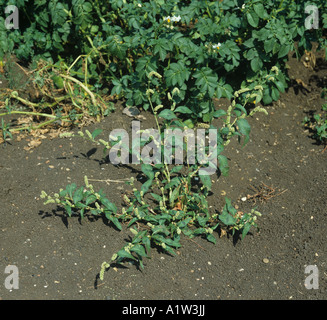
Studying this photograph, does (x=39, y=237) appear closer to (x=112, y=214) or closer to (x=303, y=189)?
(x=112, y=214)

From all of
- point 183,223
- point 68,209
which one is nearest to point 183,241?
point 183,223

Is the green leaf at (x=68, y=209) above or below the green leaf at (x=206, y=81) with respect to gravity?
below

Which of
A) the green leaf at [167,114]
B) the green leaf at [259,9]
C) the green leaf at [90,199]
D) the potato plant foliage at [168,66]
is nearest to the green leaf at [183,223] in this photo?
the potato plant foliage at [168,66]

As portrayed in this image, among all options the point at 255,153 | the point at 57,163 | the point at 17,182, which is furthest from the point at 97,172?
the point at 255,153

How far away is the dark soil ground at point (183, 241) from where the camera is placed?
9.54 ft

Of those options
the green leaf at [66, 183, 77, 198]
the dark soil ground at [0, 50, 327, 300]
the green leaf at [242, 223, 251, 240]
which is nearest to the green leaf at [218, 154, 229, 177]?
the dark soil ground at [0, 50, 327, 300]

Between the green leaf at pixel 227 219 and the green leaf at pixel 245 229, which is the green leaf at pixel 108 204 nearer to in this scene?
the green leaf at pixel 227 219

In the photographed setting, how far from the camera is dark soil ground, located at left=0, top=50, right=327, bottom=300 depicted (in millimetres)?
2908

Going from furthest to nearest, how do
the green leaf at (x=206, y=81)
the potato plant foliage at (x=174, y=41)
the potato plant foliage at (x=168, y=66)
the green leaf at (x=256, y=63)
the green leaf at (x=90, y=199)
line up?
the green leaf at (x=256, y=63), the potato plant foliage at (x=174, y=41), the green leaf at (x=206, y=81), the potato plant foliage at (x=168, y=66), the green leaf at (x=90, y=199)

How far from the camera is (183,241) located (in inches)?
124

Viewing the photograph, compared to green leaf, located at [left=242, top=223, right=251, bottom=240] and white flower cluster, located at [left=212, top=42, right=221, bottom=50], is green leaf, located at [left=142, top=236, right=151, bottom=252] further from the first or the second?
white flower cluster, located at [left=212, top=42, right=221, bottom=50]

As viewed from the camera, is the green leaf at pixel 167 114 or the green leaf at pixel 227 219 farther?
the green leaf at pixel 167 114

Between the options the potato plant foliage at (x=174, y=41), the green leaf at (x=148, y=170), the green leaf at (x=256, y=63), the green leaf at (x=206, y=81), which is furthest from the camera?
the green leaf at (x=256, y=63)

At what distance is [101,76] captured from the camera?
427cm
